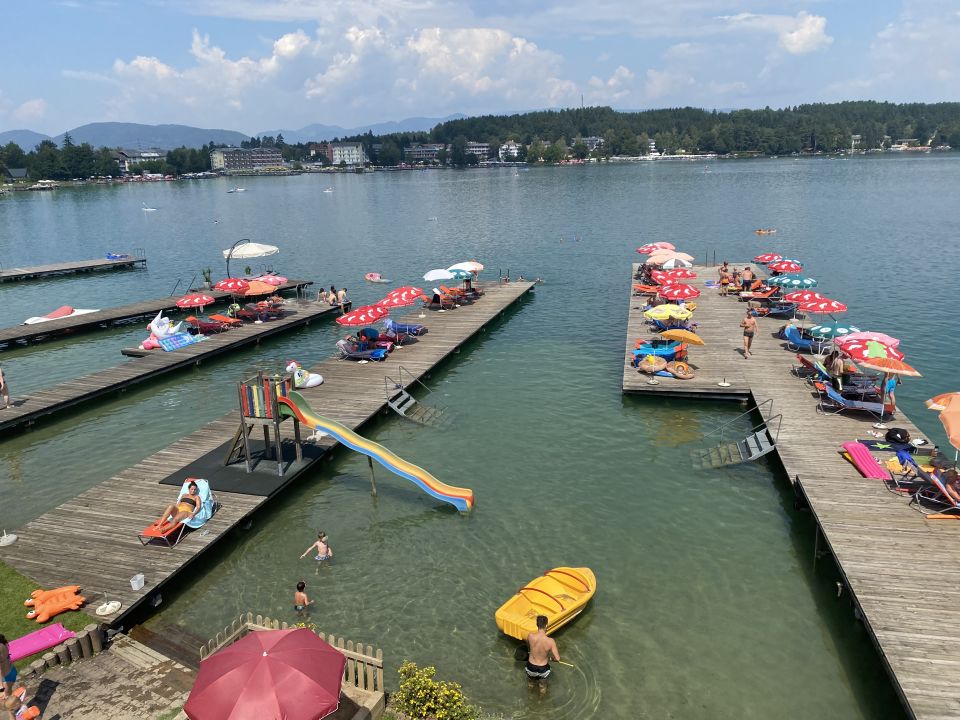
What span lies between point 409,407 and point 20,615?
16213 millimetres

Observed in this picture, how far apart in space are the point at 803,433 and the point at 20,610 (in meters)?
24.3

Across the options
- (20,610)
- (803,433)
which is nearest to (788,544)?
(803,433)

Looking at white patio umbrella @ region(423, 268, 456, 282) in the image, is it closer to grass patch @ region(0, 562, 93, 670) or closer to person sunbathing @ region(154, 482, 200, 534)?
person sunbathing @ region(154, 482, 200, 534)

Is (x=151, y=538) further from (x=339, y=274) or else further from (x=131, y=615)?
(x=339, y=274)

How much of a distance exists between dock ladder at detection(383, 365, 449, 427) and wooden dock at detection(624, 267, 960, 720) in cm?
877

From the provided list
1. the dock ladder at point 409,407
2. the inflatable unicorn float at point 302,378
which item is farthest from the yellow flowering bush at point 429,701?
the inflatable unicorn float at point 302,378

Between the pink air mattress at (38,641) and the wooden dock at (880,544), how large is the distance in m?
17.3

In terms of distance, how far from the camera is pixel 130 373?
33.0 metres

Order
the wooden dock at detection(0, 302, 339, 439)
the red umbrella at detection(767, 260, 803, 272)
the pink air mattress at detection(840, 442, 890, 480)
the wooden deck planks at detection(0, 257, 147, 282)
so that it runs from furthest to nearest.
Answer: the wooden deck planks at detection(0, 257, 147, 282) → the red umbrella at detection(767, 260, 803, 272) → the wooden dock at detection(0, 302, 339, 439) → the pink air mattress at detection(840, 442, 890, 480)

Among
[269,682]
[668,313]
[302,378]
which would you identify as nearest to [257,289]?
[302,378]

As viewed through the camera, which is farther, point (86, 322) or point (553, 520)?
point (86, 322)

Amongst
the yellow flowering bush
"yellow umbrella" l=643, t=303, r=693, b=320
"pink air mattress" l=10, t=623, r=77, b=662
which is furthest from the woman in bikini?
"pink air mattress" l=10, t=623, r=77, b=662

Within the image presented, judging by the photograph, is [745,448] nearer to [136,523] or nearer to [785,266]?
[136,523]

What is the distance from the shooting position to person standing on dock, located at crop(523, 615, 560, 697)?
13.5m
